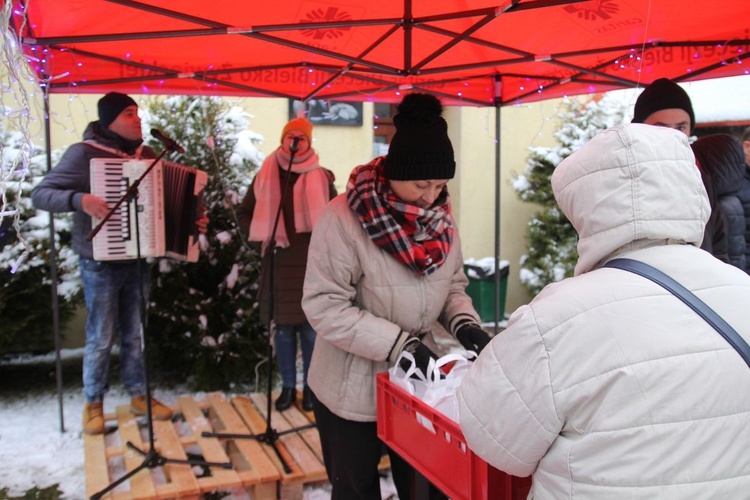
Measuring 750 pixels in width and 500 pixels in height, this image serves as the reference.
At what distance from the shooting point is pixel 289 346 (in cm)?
416

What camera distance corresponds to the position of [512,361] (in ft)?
3.99

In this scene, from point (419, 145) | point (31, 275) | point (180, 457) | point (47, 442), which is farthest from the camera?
point (31, 275)

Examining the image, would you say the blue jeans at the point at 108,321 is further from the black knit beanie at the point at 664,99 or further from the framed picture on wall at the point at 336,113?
the framed picture on wall at the point at 336,113

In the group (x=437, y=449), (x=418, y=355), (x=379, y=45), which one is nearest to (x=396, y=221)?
(x=418, y=355)

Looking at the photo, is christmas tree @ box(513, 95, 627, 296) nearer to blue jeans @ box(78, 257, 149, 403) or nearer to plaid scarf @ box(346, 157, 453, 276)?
blue jeans @ box(78, 257, 149, 403)

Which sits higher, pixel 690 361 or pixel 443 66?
pixel 443 66

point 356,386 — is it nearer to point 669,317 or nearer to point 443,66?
point 669,317

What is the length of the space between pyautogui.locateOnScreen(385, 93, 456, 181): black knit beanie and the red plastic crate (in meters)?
0.71

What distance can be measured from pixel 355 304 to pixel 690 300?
1.30m

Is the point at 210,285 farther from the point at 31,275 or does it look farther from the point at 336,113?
the point at 336,113

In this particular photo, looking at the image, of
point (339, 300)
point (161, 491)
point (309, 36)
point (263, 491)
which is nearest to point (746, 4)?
point (309, 36)

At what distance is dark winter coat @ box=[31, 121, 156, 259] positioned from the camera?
350 centimetres

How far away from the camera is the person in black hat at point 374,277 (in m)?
2.10

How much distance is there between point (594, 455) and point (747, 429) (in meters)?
0.27
